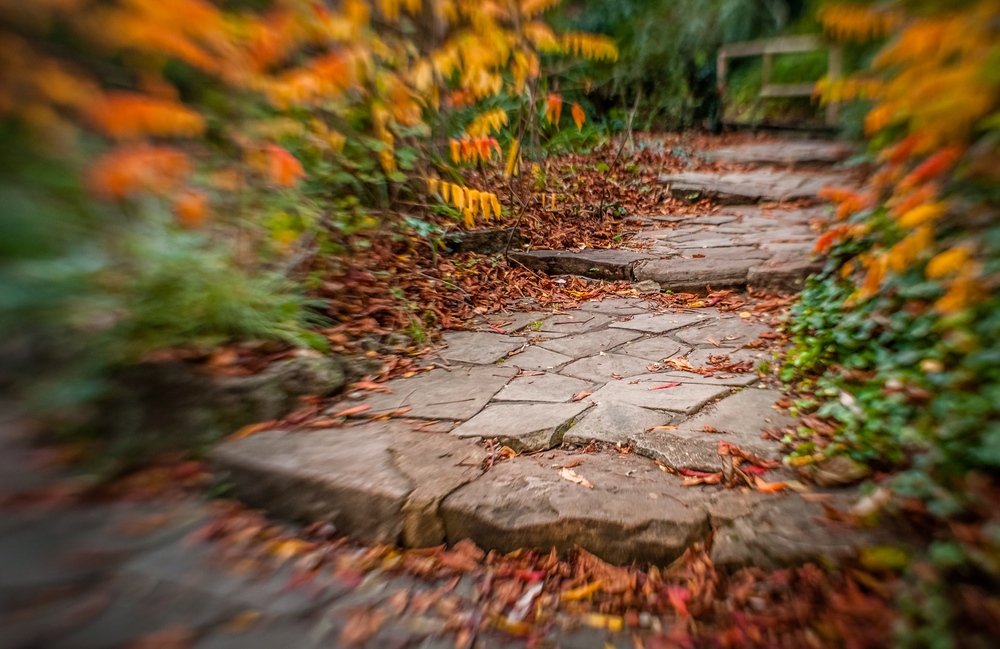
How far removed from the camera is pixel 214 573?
1.38 meters

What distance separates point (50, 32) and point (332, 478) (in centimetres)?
145

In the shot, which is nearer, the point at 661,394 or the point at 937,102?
the point at 937,102

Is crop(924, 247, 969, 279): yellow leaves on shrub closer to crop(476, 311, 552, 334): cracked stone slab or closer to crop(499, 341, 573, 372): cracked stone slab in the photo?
crop(499, 341, 573, 372): cracked stone slab

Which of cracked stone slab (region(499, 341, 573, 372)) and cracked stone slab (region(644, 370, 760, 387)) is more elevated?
cracked stone slab (region(499, 341, 573, 372))

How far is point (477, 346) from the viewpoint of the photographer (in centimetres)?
298

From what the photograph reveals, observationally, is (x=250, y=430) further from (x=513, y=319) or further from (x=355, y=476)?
(x=513, y=319)

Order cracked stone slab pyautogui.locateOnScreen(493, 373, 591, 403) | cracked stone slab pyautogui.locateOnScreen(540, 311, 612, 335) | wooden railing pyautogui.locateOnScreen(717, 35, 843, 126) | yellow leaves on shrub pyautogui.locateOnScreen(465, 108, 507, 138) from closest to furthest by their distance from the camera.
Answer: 1. cracked stone slab pyautogui.locateOnScreen(493, 373, 591, 403)
2. yellow leaves on shrub pyautogui.locateOnScreen(465, 108, 507, 138)
3. cracked stone slab pyautogui.locateOnScreen(540, 311, 612, 335)
4. wooden railing pyautogui.locateOnScreen(717, 35, 843, 126)

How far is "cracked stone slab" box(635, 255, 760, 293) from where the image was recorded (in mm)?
3523

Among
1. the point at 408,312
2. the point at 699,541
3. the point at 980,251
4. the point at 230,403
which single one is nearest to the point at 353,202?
the point at 408,312

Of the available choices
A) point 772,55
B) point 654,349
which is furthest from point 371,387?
point 772,55

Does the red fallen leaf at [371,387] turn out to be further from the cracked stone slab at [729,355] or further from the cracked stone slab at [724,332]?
the cracked stone slab at [724,332]

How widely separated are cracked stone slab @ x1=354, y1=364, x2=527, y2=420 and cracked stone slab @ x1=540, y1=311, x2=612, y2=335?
0.65 meters

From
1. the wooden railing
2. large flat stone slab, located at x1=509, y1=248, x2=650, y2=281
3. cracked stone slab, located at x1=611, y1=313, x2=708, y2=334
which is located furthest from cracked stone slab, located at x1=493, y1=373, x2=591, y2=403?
the wooden railing

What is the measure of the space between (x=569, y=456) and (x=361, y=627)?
2.96 feet
